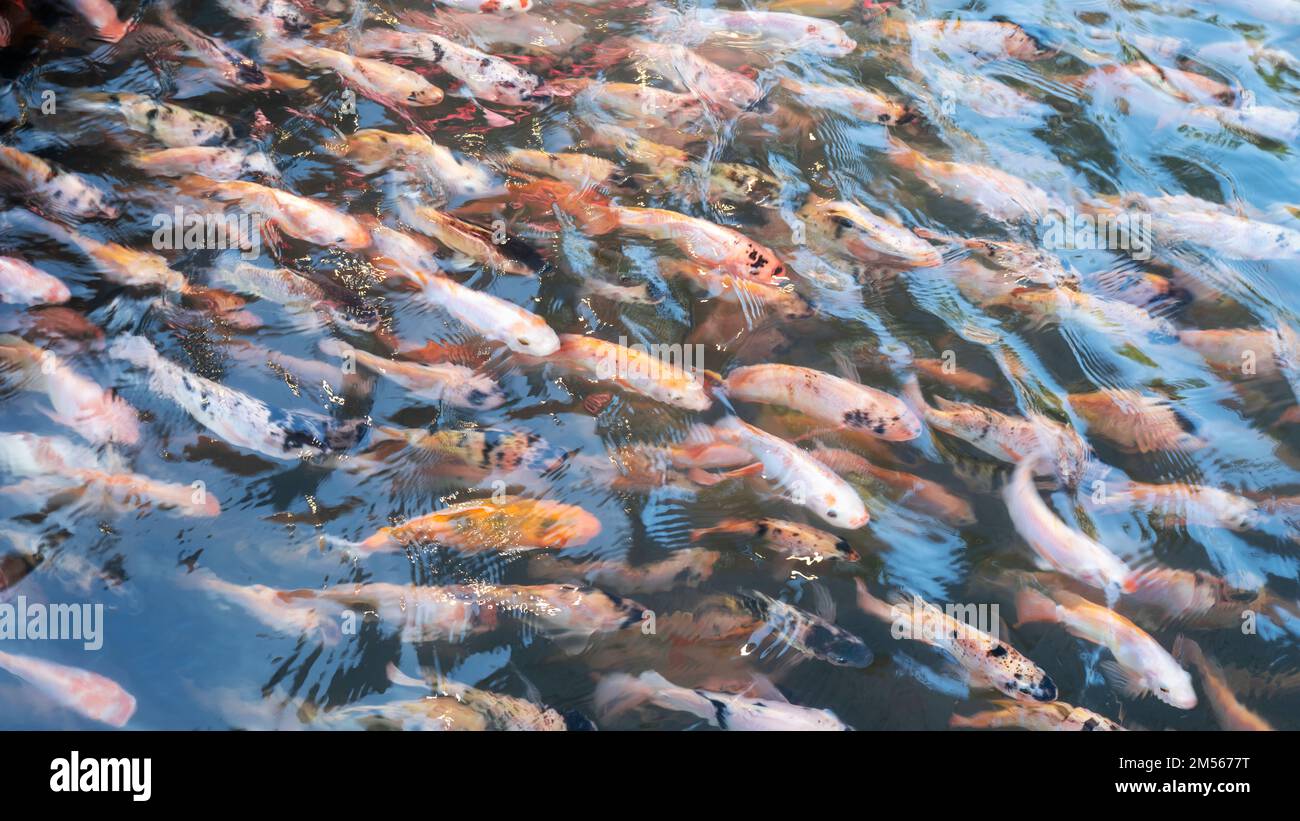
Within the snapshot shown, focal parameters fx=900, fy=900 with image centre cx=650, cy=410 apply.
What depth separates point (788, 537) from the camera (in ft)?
8.14

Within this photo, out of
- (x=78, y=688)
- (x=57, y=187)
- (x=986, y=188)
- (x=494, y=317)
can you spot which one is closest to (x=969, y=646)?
(x=494, y=317)

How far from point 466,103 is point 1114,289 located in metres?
2.54

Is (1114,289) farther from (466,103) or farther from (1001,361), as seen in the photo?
(466,103)

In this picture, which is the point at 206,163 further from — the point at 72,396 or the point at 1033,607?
the point at 1033,607

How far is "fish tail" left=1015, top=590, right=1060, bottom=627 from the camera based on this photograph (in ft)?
7.94

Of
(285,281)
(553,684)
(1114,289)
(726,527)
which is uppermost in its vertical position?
(1114,289)

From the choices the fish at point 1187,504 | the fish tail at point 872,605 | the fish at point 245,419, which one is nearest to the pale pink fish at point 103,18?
the fish at point 245,419

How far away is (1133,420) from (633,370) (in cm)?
160

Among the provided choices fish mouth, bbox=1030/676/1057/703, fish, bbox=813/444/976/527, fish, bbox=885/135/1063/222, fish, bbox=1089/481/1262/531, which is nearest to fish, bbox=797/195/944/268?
fish, bbox=885/135/1063/222

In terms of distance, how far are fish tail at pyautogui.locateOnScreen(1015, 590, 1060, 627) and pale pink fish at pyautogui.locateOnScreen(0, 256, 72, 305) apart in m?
2.95

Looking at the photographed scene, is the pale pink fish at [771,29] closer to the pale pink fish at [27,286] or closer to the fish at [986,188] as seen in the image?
the fish at [986,188]

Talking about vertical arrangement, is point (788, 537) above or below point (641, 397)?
below
